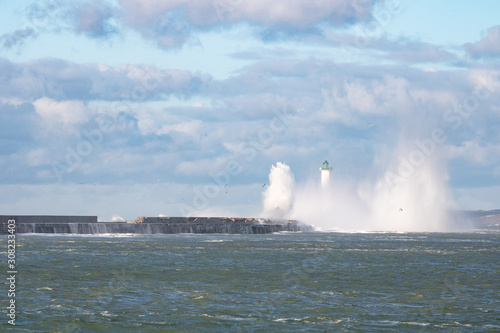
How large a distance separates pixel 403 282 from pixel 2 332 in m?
19.9

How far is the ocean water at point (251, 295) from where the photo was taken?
21733mm

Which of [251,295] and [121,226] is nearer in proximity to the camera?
Result: [251,295]

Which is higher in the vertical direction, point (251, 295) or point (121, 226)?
point (121, 226)

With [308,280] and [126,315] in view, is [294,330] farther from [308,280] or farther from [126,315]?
[308,280]

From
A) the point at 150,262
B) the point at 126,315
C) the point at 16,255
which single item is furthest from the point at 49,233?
the point at 126,315

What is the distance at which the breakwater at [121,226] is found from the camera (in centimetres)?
9238

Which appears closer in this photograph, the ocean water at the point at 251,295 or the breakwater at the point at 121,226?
the ocean water at the point at 251,295

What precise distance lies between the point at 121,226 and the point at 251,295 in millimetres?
75736

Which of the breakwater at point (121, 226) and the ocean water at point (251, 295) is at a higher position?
the breakwater at point (121, 226)

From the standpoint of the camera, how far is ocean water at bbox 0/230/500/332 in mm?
21733

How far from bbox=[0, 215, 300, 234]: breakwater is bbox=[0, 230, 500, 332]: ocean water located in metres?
46.2

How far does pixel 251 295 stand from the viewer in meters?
28.4

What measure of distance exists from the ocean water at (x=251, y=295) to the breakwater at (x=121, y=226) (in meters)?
46.2

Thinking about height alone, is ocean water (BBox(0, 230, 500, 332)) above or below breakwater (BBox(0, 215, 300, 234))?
below
